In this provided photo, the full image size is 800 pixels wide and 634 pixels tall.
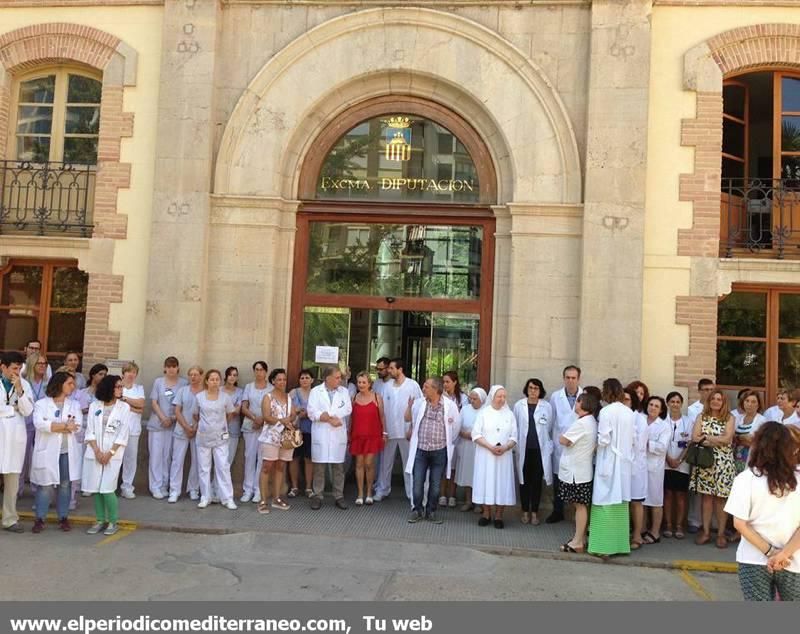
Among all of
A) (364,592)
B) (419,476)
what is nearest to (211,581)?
(364,592)

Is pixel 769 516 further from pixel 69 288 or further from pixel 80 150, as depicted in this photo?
pixel 80 150

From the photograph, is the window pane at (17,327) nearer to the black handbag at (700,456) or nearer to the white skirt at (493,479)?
the white skirt at (493,479)

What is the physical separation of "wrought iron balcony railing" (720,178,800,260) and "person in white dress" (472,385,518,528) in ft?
13.4

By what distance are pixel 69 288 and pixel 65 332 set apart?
26.8 inches

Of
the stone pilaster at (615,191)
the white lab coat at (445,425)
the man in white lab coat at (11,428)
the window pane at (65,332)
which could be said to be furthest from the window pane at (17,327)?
the stone pilaster at (615,191)

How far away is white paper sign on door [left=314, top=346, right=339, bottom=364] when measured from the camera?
10391 millimetres

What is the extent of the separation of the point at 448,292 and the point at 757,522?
6.42 m

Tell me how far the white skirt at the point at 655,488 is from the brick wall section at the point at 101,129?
7.39 meters

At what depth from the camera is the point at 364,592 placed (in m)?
5.98

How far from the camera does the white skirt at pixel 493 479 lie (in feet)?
27.4

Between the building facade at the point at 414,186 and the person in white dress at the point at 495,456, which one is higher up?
the building facade at the point at 414,186

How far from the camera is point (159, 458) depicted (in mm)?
9453

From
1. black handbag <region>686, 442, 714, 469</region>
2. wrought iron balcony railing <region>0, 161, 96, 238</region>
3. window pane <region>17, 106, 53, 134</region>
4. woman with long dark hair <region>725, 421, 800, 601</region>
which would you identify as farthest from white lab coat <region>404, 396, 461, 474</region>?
window pane <region>17, 106, 53, 134</region>

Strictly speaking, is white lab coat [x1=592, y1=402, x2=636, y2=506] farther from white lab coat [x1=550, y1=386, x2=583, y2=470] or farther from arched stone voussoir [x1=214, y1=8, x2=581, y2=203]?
arched stone voussoir [x1=214, y1=8, x2=581, y2=203]
